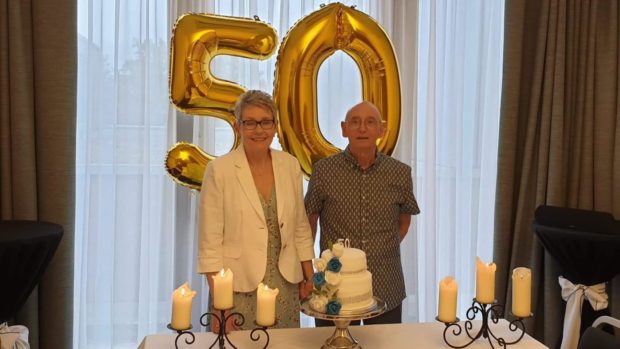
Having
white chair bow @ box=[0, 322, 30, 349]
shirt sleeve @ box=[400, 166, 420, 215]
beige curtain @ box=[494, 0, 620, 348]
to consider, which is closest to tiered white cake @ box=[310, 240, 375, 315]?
shirt sleeve @ box=[400, 166, 420, 215]

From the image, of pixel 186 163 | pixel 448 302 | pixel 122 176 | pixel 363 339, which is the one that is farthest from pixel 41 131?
pixel 448 302

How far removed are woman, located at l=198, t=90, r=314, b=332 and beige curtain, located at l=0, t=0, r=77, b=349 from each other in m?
0.97

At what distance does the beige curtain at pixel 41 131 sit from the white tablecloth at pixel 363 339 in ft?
3.53

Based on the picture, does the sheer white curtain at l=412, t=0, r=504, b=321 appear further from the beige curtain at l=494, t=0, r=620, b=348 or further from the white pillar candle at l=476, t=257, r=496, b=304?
the white pillar candle at l=476, t=257, r=496, b=304

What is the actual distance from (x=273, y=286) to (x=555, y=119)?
70.7 inches

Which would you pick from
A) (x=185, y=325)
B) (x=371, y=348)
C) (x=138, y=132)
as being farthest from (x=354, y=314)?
(x=138, y=132)

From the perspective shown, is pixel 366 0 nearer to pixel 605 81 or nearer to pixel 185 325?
pixel 605 81

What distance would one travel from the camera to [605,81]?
3.00 metres

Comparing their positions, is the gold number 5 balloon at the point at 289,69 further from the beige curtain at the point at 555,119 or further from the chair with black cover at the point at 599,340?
the chair with black cover at the point at 599,340

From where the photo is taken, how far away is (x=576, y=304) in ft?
8.86

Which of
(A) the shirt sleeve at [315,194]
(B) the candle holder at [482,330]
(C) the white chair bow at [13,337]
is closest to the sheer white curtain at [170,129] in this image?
(C) the white chair bow at [13,337]

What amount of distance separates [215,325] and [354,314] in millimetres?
531

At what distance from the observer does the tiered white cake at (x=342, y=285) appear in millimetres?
1525

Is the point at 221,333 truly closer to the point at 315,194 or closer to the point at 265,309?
the point at 265,309
